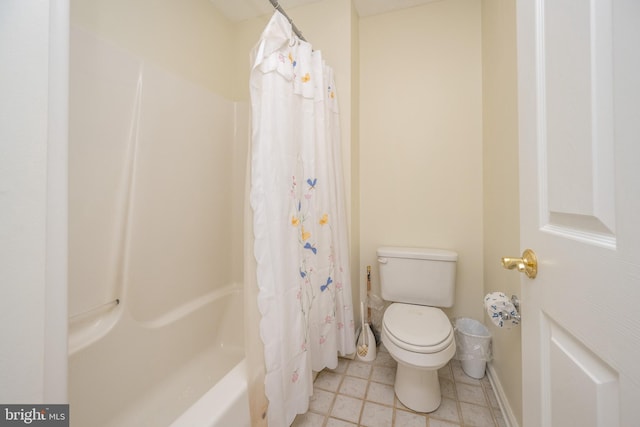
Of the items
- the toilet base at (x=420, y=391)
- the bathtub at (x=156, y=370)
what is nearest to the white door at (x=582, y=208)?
the toilet base at (x=420, y=391)

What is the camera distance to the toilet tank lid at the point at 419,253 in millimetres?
1494

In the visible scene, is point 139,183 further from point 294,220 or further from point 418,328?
point 418,328

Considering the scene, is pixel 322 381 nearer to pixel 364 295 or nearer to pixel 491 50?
pixel 364 295

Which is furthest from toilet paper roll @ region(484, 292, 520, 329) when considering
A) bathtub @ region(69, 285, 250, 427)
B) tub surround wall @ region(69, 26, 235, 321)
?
tub surround wall @ region(69, 26, 235, 321)

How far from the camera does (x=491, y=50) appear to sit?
1335 millimetres

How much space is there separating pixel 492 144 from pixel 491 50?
1.73ft

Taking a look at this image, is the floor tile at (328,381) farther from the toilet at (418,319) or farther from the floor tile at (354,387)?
the toilet at (418,319)

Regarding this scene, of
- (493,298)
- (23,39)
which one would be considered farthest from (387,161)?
(23,39)

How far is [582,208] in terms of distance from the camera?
14.4 inches

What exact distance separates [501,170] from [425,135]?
1.99ft

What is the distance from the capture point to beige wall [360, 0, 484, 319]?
159cm

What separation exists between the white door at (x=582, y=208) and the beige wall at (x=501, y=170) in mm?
621

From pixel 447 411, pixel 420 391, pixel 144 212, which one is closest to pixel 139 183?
pixel 144 212

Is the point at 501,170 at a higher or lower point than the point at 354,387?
higher
